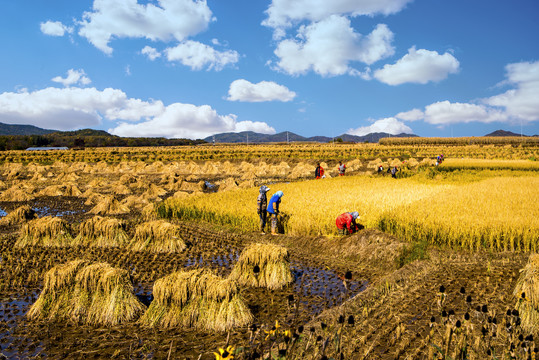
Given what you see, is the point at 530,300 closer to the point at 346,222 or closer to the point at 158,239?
the point at 346,222

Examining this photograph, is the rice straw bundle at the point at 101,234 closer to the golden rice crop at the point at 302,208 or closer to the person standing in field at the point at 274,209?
the golden rice crop at the point at 302,208

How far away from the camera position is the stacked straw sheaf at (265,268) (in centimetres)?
824

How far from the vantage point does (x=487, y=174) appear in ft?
97.5

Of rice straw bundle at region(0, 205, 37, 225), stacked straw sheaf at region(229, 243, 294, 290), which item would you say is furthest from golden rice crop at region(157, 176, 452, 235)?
rice straw bundle at region(0, 205, 37, 225)

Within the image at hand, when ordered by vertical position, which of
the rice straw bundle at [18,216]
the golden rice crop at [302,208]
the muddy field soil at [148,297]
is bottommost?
the muddy field soil at [148,297]

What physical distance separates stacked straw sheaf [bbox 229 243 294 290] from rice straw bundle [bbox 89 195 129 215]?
37.6 feet

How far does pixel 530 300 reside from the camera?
229 inches

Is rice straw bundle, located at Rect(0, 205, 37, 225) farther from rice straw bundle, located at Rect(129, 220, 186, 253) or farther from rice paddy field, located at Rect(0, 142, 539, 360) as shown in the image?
rice straw bundle, located at Rect(129, 220, 186, 253)

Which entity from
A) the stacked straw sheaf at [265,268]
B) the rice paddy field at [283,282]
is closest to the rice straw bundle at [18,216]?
the rice paddy field at [283,282]

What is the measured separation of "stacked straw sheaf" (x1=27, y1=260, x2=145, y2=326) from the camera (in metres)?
6.65

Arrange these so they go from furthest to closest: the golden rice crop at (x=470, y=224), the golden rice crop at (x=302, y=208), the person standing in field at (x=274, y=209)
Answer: the golden rice crop at (x=302, y=208) → the person standing in field at (x=274, y=209) → the golden rice crop at (x=470, y=224)

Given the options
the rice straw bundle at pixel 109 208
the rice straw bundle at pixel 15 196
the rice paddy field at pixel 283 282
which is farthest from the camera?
the rice straw bundle at pixel 15 196

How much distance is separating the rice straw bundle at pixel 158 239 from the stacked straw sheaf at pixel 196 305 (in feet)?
16.2

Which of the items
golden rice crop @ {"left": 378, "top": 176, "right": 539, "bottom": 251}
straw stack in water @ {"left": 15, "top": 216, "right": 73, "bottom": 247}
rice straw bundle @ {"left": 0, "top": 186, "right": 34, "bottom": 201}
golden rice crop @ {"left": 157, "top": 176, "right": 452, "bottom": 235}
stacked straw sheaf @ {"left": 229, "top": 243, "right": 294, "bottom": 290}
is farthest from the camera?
rice straw bundle @ {"left": 0, "top": 186, "right": 34, "bottom": 201}
